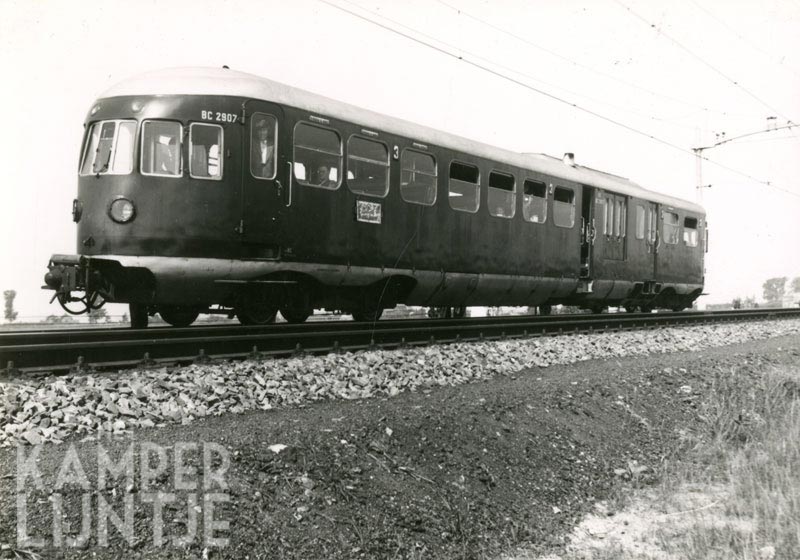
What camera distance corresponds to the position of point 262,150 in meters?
8.56

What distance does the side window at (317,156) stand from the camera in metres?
8.91

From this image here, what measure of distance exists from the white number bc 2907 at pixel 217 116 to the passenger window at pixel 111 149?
2.77ft

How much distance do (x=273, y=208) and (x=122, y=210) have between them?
1742mm

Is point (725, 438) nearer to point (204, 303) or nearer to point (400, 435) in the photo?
point (400, 435)

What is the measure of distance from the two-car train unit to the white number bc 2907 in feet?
0.08

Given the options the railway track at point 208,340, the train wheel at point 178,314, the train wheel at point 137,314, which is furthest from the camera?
the train wheel at point 178,314

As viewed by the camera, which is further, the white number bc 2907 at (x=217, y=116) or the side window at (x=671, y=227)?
the side window at (x=671, y=227)

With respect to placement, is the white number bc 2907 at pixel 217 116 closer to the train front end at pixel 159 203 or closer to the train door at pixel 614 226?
the train front end at pixel 159 203

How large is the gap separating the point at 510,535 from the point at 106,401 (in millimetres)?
3071

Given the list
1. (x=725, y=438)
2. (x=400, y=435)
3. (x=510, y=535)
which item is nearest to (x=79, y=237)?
(x=400, y=435)

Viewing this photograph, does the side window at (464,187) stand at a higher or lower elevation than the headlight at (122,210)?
higher

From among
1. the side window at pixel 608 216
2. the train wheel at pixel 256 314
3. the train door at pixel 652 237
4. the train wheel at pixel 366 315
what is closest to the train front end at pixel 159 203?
the train wheel at pixel 256 314

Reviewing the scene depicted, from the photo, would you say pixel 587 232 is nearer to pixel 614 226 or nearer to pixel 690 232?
pixel 614 226

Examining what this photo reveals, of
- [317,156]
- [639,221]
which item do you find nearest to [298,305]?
[317,156]
